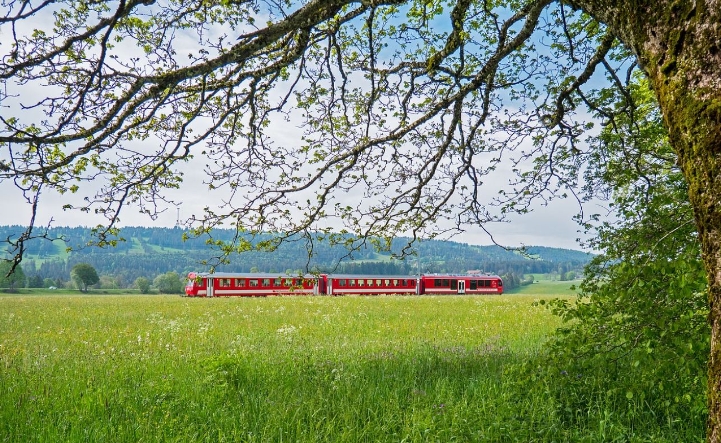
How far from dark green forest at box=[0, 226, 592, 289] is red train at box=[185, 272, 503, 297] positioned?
1.77 m

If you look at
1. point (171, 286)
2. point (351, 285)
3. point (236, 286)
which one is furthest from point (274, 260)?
point (171, 286)

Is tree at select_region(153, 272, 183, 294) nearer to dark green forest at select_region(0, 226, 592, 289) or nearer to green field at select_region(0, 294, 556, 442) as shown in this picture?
dark green forest at select_region(0, 226, 592, 289)

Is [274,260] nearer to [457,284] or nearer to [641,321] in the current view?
[641,321]

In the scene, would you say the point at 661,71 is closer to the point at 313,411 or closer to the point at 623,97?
the point at 313,411

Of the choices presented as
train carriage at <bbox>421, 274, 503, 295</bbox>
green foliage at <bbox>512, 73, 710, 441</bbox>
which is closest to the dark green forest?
green foliage at <bbox>512, 73, 710, 441</bbox>

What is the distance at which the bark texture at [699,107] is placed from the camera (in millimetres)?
2100

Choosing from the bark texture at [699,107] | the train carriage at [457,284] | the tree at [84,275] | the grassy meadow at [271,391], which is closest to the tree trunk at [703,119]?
the bark texture at [699,107]

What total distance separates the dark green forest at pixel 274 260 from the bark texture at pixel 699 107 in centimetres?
278

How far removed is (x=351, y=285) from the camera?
130ft

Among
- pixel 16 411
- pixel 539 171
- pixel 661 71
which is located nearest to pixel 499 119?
pixel 539 171

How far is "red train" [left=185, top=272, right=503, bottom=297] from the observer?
35.9 metres

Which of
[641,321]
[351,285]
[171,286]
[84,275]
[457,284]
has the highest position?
[641,321]

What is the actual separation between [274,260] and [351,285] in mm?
28781

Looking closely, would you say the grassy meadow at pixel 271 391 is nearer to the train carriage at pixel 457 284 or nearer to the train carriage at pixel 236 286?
the train carriage at pixel 236 286
